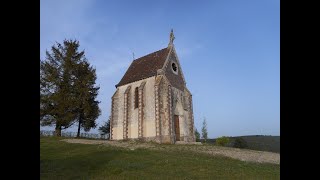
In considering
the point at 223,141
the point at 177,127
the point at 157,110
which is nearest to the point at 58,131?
the point at 157,110

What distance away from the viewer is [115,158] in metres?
18.6

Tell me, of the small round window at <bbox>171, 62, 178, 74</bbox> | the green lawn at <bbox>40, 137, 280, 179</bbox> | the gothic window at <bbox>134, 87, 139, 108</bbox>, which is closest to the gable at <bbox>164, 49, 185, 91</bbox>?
the small round window at <bbox>171, 62, 178, 74</bbox>

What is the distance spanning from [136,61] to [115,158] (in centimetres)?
2293

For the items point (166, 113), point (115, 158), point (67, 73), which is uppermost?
point (67, 73)

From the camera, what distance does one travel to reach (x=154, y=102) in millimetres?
32438

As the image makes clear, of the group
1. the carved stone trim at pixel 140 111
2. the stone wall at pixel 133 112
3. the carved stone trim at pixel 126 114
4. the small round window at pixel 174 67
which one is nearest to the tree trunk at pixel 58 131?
the stone wall at pixel 133 112

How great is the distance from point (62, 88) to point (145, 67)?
1037cm

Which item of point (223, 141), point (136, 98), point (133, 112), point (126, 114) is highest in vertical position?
point (136, 98)

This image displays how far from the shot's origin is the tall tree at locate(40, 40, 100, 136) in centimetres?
3609

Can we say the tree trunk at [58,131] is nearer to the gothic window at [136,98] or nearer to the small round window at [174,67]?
the gothic window at [136,98]

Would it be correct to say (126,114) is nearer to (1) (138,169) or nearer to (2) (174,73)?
(2) (174,73)

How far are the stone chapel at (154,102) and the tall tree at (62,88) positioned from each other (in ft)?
15.5
